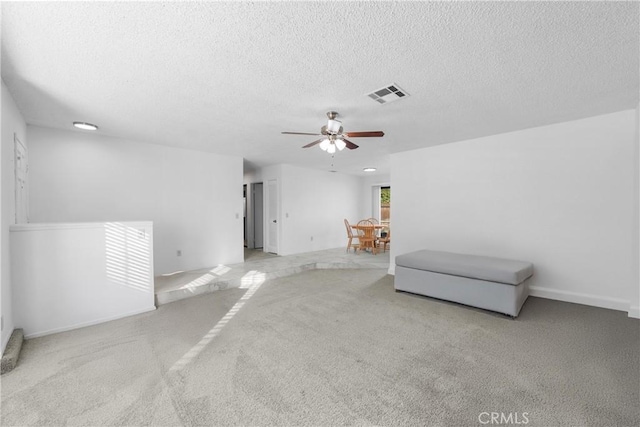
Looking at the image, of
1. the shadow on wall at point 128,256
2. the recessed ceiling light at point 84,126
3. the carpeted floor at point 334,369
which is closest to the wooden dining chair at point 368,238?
the carpeted floor at point 334,369

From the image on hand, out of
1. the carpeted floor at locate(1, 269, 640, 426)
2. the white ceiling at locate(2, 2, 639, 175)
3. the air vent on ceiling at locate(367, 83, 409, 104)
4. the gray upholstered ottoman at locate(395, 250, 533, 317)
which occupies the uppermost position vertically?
the white ceiling at locate(2, 2, 639, 175)

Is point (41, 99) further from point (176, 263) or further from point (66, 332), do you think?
point (176, 263)

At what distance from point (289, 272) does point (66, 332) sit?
122 inches

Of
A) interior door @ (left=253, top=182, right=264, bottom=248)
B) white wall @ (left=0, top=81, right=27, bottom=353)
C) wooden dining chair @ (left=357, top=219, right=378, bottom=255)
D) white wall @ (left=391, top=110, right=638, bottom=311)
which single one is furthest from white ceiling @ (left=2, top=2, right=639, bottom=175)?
interior door @ (left=253, top=182, right=264, bottom=248)

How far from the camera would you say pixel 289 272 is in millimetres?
5047

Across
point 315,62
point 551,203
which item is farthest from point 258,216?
point 551,203

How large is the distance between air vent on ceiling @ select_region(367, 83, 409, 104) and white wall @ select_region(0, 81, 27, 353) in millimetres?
3334

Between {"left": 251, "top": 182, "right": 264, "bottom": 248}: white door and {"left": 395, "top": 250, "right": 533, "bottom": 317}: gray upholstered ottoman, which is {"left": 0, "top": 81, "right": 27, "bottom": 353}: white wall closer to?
{"left": 395, "top": 250, "right": 533, "bottom": 317}: gray upholstered ottoman

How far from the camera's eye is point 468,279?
326 centimetres

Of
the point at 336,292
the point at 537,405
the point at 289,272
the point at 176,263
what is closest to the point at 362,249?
the point at 289,272

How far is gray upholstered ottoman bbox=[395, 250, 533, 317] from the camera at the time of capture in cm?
298

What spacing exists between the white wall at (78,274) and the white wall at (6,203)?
0.13m

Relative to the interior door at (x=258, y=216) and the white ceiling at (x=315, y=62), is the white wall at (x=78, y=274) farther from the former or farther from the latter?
the interior door at (x=258, y=216)

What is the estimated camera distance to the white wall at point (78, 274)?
2.57 meters
